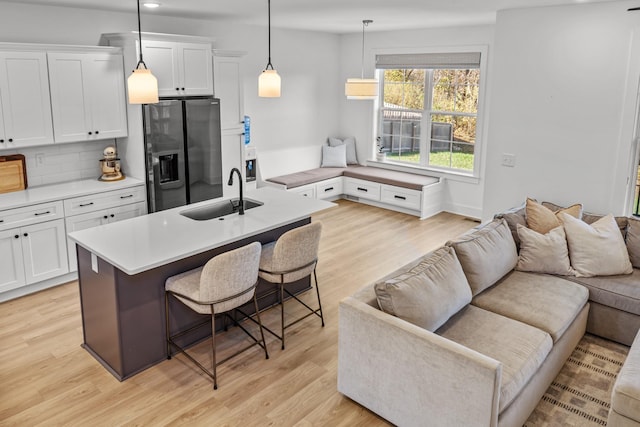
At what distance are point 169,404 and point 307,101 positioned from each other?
5536mm

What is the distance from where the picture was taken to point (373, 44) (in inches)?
301

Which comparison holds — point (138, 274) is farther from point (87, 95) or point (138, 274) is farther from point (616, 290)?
point (616, 290)

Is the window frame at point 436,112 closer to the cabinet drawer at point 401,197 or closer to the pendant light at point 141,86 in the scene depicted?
the cabinet drawer at point 401,197

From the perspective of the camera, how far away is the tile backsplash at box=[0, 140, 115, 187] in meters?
4.94

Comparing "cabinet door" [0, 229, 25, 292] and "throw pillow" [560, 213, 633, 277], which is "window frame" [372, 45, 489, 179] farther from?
"cabinet door" [0, 229, 25, 292]

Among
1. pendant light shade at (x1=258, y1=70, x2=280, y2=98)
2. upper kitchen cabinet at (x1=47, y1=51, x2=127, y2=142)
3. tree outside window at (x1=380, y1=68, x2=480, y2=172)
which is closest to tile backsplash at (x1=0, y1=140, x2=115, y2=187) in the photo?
upper kitchen cabinet at (x1=47, y1=51, x2=127, y2=142)

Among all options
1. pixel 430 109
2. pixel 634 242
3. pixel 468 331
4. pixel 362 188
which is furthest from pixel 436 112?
pixel 468 331

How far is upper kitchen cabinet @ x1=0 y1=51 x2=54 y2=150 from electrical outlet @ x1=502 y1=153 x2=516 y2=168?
170 inches

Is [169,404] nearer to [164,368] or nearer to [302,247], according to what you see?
[164,368]

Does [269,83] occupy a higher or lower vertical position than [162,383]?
higher

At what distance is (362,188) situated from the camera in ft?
25.2

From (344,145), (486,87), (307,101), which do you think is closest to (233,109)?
(307,101)

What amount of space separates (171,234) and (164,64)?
2375 millimetres

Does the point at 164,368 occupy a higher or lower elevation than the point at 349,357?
lower
